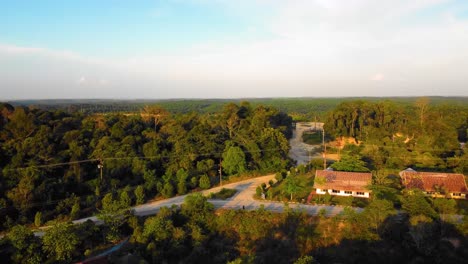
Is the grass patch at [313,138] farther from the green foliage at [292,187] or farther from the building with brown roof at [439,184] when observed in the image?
the green foliage at [292,187]

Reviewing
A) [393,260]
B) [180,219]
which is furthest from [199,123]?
[393,260]

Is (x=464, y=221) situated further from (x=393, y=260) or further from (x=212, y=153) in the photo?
(x=212, y=153)

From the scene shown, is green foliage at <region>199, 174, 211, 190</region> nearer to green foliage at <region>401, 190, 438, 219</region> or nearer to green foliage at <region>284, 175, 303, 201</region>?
green foliage at <region>284, 175, 303, 201</region>

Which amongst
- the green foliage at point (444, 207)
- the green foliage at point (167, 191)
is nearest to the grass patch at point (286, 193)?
the green foliage at point (167, 191)

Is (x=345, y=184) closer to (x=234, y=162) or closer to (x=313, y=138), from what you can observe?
(x=234, y=162)

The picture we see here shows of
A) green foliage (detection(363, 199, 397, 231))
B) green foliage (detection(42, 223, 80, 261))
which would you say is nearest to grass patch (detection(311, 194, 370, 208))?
green foliage (detection(363, 199, 397, 231))

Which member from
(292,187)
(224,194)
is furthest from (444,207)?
(224,194)
